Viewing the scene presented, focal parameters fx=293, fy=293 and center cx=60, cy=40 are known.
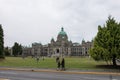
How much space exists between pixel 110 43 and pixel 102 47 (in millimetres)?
1337

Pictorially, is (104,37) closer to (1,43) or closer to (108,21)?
(108,21)

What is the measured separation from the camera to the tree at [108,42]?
3781cm

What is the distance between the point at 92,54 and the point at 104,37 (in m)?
2.97

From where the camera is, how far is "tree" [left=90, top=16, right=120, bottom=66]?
37812mm

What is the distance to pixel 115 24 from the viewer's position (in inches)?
1570

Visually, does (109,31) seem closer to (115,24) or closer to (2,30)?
(115,24)

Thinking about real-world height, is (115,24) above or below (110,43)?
above

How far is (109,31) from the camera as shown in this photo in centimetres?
3934

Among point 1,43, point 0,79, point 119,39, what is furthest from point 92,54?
point 1,43

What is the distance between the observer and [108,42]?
38438mm

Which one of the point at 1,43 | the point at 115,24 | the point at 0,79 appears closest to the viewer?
the point at 0,79

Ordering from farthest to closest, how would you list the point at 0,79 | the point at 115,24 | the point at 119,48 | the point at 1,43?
the point at 1,43, the point at 115,24, the point at 119,48, the point at 0,79

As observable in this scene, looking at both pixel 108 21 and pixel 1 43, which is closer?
pixel 108 21

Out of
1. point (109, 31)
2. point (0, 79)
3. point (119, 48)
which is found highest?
point (109, 31)
